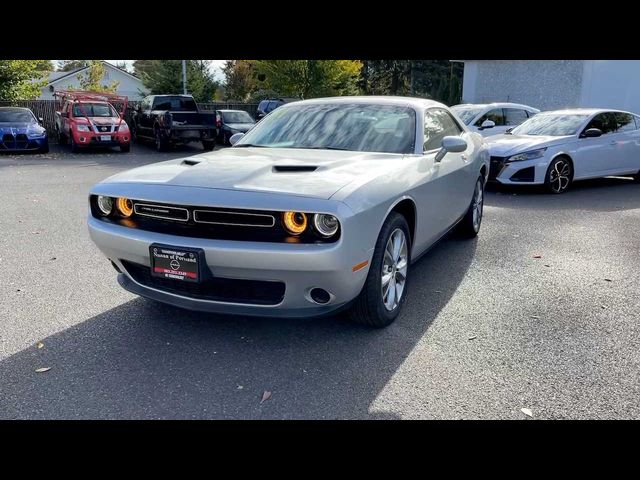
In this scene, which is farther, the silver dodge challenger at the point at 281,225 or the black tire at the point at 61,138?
the black tire at the point at 61,138

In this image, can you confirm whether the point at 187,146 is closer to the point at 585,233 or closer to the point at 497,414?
the point at 585,233

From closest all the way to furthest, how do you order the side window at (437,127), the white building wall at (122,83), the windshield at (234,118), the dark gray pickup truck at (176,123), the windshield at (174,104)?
the side window at (437,127) < the dark gray pickup truck at (176,123) < the windshield at (174,104) < the windshield at (234,118) < the white building wall at (122,83)

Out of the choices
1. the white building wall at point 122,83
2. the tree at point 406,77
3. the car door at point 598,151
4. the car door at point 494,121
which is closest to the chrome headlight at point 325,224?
the car door at point 598,151

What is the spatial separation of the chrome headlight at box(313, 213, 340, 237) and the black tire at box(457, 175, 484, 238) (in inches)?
126

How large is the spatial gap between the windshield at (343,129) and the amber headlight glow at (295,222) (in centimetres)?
138

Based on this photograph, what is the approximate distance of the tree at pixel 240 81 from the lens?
4433 centimetres

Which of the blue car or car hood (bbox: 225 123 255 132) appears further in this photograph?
car hood (bbox: 225 123 255 132)

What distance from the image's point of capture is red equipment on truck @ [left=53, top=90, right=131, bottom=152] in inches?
677

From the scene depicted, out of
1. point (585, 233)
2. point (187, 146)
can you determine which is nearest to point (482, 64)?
point (187, 146)

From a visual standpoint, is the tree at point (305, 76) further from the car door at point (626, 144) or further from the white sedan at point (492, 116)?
the car door at point (626, 144)

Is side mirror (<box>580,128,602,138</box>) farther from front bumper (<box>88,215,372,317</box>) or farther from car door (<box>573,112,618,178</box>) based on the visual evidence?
front bumper (<box>88,215,372,317</box>)

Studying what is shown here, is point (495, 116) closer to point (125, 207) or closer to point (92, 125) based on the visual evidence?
point (125, 207)

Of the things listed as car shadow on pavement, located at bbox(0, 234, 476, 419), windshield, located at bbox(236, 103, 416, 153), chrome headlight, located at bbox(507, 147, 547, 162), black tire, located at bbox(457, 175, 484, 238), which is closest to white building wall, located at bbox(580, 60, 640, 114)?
chrome headlight, located at bbox(507, 147, 547, 162)

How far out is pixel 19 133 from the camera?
16.4m
